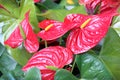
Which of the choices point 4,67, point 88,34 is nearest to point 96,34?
point 88,34

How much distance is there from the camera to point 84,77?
0.56m

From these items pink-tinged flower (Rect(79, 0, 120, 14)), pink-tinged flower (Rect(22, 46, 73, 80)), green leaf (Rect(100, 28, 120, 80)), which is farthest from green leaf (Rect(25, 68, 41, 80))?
pink-tinged flower (Rect(79, 0, 120, 14))

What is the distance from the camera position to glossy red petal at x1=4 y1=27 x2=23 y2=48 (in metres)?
0.62

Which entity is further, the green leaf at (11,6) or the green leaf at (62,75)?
the green leaf at (11,6)

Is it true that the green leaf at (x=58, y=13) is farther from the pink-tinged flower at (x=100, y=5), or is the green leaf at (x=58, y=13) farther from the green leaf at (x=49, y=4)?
the green leaf at (x=49, y=4)

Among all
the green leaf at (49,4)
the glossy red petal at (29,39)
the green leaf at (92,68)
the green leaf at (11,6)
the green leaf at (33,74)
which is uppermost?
the green leaf at (11,6)

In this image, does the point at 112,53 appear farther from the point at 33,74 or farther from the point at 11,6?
the point at 11,6

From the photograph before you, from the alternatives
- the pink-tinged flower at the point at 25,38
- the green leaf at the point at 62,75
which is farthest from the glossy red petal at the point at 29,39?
the green leaf at the point at 62,75

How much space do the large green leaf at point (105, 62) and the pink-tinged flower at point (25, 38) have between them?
4.4 inches

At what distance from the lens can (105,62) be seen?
0.56 m

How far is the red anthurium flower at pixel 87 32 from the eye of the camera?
56 centimetres

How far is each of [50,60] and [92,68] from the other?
95 mm

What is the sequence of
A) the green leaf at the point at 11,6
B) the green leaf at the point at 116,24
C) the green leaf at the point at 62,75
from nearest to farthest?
the green leaf at the point at 62,75, the green leaf at the point at 116,24, the green leaf at the point at 11,6

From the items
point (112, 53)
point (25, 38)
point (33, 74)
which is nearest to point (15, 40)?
point (25, 38)
